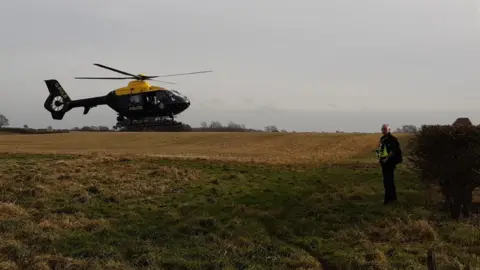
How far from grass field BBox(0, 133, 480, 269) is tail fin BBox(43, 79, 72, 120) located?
28971mm

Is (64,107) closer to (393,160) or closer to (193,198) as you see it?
(193,198)

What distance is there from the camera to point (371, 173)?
2011cm

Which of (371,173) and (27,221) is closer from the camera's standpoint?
(27,221)

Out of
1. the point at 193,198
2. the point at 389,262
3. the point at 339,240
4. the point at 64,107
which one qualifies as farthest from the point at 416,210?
the point at 64,107

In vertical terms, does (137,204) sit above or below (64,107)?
below

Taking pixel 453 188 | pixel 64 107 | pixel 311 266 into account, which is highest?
pixel 64 107

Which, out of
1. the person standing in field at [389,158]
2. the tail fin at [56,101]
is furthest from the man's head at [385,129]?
the tail fin at [56,101]

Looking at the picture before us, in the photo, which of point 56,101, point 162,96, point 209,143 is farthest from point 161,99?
point 56,101

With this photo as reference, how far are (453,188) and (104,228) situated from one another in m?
8.79

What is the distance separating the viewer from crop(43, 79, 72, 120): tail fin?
1842 inches

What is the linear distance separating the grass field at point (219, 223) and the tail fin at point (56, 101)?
28971mm

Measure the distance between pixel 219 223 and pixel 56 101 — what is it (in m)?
41.6

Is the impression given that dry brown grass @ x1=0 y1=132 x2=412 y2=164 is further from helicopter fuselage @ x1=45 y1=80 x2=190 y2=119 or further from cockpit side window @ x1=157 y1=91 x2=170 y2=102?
cockpit side window @ x1=157 y1=91 x2=170 y2=102

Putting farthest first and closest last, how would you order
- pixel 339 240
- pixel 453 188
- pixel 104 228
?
pixel 453 188, pixel 104 228, pixel 339 240
